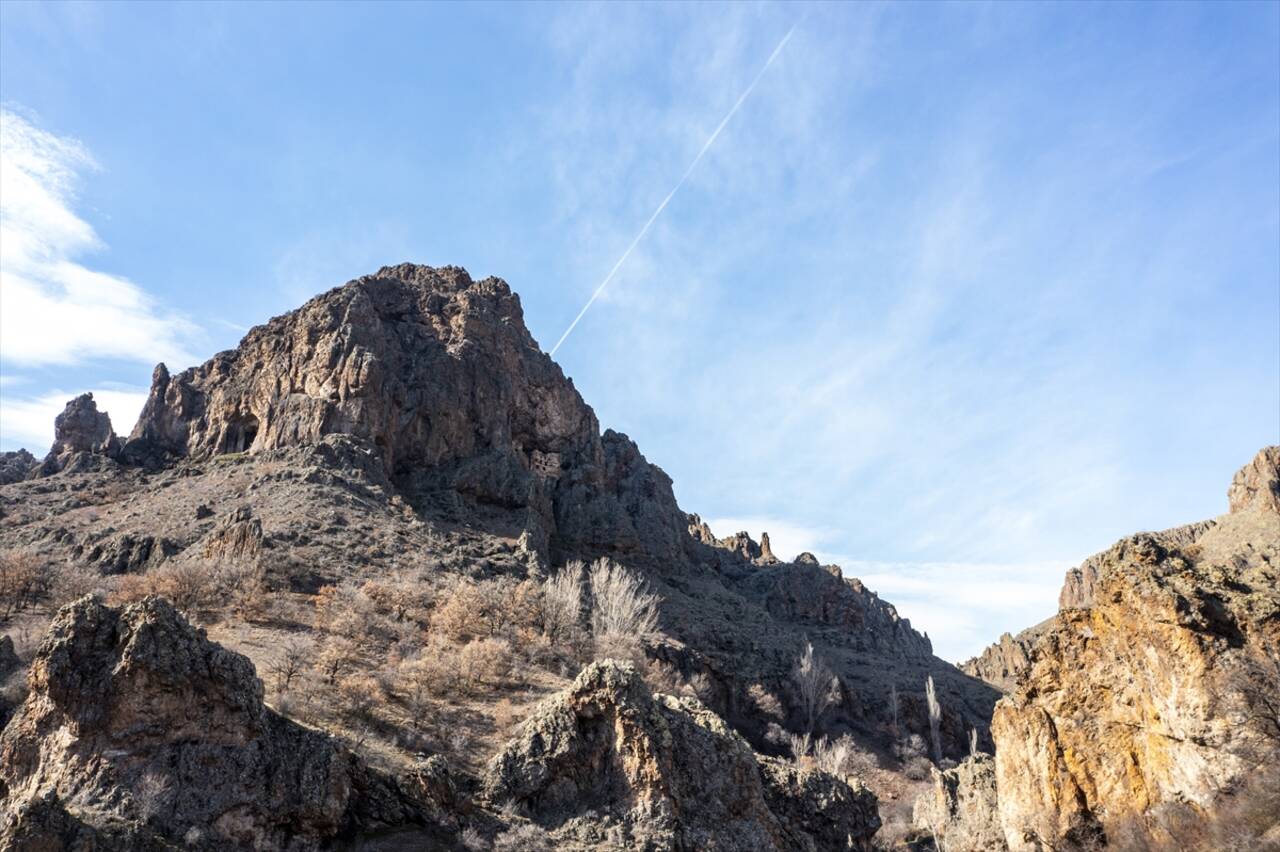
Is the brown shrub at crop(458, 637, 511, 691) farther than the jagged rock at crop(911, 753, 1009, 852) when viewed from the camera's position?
Yes

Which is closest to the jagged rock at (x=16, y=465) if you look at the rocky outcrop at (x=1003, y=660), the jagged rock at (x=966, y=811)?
the jagged rock at (x=966, y=811)

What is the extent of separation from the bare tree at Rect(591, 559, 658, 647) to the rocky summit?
38 centimetres

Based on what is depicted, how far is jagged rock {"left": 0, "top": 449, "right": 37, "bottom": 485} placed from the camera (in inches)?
3103

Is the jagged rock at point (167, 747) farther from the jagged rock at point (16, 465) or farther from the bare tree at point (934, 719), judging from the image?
the jagged rock at point (16, 465)

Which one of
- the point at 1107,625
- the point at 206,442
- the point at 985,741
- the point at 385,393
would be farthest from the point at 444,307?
the point at 1107,625

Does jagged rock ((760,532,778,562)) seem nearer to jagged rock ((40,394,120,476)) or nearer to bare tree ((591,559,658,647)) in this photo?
bare tree ((591,559,658,647))

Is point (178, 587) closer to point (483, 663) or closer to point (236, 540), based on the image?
point (236, 540)

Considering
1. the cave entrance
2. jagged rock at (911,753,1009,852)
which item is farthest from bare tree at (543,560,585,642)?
the cave entrance

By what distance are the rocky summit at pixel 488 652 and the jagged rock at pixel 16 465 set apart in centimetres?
76

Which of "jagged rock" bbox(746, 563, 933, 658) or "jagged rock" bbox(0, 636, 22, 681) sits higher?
"jagged rock" bbox(746, 563, 933, 658)

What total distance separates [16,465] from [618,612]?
72.3 m

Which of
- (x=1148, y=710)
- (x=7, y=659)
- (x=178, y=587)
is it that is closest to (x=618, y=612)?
(x=178, y=587)

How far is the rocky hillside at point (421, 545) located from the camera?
4262 cm

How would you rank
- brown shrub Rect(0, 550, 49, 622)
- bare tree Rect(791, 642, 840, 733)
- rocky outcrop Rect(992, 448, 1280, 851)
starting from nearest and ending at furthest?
1. rocky outcrop Rect(992, 448, 1280, 851)
2. brown shrub Rect(0, 550, 49, 622)
3. bare tree Rect(791, 642, 840, 733)
